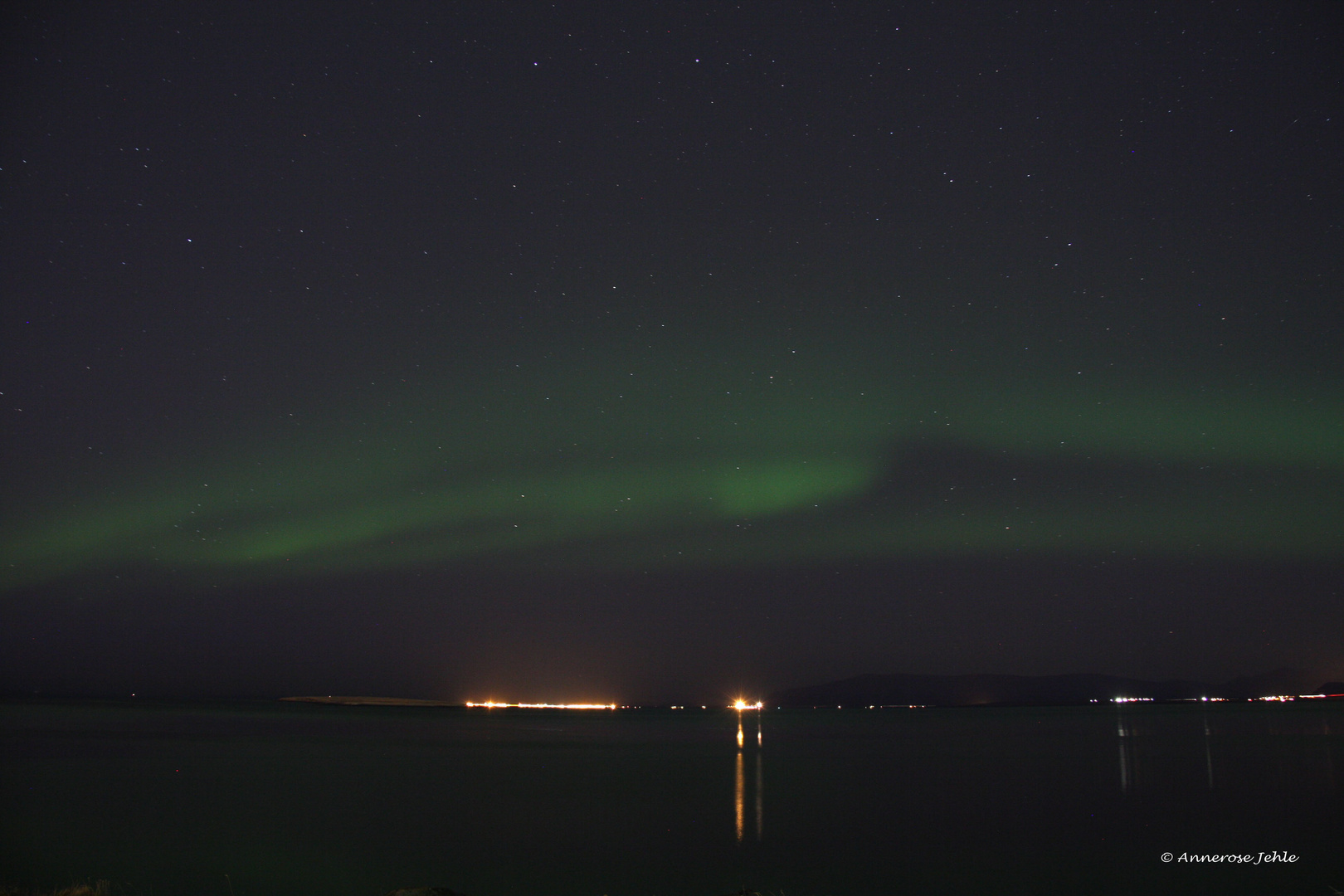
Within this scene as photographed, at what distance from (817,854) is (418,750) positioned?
47.0m

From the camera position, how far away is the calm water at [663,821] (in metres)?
22.6

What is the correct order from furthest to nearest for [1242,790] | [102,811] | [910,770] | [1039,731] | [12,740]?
[1039,731]
[12,740]
[910,770]
[1242,790]
[102,811]

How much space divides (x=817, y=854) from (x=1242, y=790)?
24.3 meters

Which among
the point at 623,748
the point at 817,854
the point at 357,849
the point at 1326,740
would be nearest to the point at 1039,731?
the point at 1326,740

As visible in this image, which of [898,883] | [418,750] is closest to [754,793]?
[898,883]

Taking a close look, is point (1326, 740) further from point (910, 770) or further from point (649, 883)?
point (649, 883)

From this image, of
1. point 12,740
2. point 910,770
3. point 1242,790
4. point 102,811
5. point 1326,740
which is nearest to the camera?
point 102,811

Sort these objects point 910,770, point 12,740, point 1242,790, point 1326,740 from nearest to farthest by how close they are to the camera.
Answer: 1. point 1242,790
2. point 910,770
3. point 12,740
4. point 1326,740

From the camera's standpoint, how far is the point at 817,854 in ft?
86.9

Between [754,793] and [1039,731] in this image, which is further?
[1039,731]

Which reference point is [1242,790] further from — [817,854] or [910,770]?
[817,854]

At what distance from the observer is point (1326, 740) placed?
7306cm

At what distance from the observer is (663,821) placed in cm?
3272

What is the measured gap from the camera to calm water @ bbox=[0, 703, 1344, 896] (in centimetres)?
2259
